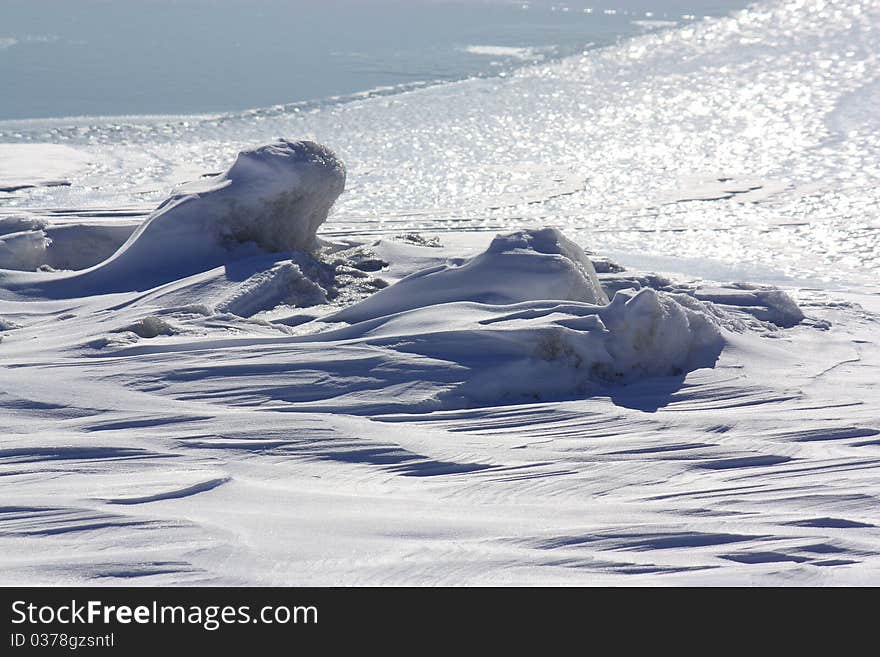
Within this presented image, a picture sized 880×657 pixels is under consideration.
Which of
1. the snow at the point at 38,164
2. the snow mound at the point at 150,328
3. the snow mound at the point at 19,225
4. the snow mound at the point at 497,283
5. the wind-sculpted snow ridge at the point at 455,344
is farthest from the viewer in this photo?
the snow at the point at 38,164

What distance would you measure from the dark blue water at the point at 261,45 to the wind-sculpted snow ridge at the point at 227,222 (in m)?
6.63

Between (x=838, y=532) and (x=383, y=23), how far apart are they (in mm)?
17317

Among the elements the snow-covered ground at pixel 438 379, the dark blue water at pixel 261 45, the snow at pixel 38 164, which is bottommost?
the snow-covered ground at pixel 438 379

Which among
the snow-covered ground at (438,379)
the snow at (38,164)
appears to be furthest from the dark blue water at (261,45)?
the snow-covered ground at (438,379)

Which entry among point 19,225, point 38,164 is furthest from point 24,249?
point 38,164

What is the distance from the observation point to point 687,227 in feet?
31.0

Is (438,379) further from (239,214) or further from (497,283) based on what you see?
(239,214)

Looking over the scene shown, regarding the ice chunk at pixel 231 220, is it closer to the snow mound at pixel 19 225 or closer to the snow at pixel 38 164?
the snow mound at pixel 19 225

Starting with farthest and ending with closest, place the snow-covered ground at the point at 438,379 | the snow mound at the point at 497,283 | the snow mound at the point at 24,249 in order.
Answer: the snow mound at the point at 24,249 < the snow mound at the point at 497,283 < the snow-covered ground at the point at 438,379

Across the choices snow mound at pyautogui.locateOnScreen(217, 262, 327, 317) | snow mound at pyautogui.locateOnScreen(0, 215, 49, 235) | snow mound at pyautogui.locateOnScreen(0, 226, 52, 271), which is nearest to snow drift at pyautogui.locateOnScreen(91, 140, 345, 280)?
snow mound at pyautogui.locateOnScreen(217, 262, 327, 317)

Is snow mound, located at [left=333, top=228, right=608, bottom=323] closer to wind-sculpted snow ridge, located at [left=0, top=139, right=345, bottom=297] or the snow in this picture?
wind-sculpted snow ridge, located at [left=0, top=139, right=345, bottom=297]

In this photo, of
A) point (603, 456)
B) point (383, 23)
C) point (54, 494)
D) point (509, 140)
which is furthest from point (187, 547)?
point (383, 23)

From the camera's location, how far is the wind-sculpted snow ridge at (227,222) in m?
6.71
